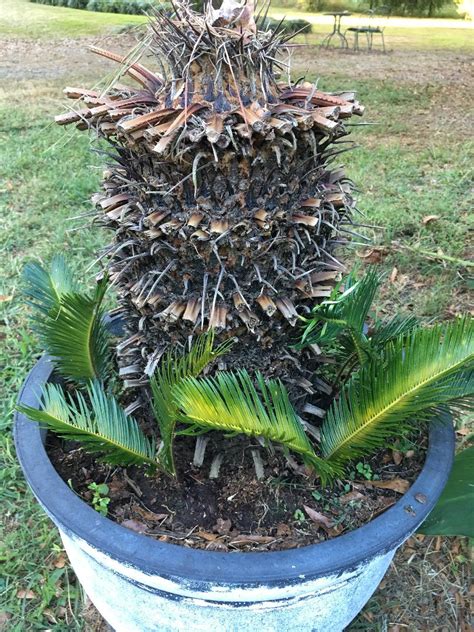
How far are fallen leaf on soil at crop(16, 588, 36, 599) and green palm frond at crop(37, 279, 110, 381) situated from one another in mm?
818

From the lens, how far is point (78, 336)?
160 cm

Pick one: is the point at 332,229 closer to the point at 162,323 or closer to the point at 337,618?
the point at 162,323

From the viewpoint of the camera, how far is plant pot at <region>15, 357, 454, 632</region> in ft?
4.25

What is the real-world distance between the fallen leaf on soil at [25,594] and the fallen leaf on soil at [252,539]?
3.00ft

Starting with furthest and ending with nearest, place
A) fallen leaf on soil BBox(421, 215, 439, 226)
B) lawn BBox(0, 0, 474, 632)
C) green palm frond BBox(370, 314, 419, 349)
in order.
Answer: fallen leaf on soil BBox(421, 215, 439, 226) → lawn BBox(0, 0, 474, 632) → green palm frond BBox(370, 314, 419, 349)

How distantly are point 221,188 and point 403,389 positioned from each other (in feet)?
2.07

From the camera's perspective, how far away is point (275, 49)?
1.40m

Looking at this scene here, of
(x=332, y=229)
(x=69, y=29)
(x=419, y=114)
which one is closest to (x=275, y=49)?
(x=332, y=229)

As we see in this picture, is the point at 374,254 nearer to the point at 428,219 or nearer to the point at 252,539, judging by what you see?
the point at 428,219

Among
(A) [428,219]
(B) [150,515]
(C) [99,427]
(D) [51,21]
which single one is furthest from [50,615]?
(D) [51,21]

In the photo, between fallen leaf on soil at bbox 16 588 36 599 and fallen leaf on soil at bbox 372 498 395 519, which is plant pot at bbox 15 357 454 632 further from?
fallen leaf on soil at bbox 16 588 36 599

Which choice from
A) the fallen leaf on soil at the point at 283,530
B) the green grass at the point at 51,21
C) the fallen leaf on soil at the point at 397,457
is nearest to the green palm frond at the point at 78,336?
the fallen leaf on soil at the point at 283,530

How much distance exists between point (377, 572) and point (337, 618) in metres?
0.16

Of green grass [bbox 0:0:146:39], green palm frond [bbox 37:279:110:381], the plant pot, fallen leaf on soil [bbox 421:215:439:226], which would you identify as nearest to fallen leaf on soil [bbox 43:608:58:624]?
the plant pot
